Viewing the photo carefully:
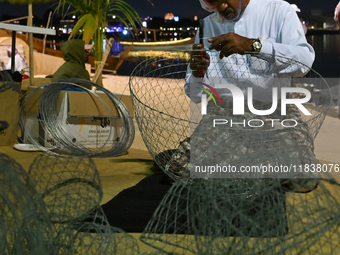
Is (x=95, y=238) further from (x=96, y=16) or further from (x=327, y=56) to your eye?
(x=327, y=56)

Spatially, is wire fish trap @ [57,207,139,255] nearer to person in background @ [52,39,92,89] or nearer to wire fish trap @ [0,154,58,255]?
wire fish trap @ [0,154,58,255]

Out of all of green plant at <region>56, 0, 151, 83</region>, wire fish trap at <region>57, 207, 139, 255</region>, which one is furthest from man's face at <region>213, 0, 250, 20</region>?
green plant at <region>56, 0, 151, 83</region>

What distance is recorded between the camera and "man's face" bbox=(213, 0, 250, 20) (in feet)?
5.03

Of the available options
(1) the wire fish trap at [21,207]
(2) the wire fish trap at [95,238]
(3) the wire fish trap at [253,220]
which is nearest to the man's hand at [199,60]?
(3) the wire fish trap at [253,220]

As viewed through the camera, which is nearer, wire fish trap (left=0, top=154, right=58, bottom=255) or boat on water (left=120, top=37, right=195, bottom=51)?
wire fish trap (left=0, top=154, right=58, bottom=255)

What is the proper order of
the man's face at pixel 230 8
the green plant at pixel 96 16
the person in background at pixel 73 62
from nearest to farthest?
the man's face at pixel 230 8, the person in background at pixel 73 62, the green plant at pixel 96 16

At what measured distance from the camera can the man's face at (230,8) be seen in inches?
60.3

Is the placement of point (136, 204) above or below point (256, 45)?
below

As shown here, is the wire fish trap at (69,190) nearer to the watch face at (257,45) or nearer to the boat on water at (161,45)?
the watch face at (257,45)

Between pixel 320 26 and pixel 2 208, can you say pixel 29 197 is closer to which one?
pixel 2 208

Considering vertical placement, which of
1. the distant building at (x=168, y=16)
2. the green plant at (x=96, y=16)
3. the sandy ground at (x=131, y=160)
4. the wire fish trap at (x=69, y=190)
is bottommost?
the sandy ground at (x=131, y=160)

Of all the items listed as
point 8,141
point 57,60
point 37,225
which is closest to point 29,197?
point 37,225

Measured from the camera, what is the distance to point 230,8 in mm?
1569

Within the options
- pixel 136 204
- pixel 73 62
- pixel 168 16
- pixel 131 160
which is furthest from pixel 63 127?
pixel 168 16
